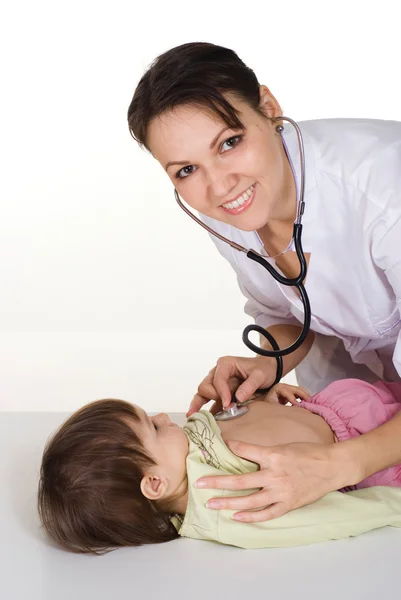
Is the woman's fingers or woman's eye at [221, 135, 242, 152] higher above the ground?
woman's eye at [221, 135, 242, 152]

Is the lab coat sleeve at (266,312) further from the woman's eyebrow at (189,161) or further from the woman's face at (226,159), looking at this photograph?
the woman's eyebrow at (189,161)

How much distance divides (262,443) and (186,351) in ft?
6.80

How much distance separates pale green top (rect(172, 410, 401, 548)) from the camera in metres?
1.67

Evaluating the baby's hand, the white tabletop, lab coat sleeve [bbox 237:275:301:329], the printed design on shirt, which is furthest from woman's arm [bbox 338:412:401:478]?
lab coat sleeve [bbox 237:275:301:329]

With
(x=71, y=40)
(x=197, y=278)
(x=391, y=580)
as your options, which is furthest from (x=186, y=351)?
(x=391, y=580)

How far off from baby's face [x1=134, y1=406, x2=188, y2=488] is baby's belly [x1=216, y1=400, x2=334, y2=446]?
0.13 m

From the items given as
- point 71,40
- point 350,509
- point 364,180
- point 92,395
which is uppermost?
point 71,40

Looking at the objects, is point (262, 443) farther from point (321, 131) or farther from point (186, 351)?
point (186, 351)

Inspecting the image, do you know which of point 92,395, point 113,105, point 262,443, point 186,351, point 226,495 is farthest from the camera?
point 113,105

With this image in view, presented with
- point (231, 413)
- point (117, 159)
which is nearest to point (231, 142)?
point (231, 413)

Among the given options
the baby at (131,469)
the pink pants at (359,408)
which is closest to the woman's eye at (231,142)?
→ the baby at (131,469)

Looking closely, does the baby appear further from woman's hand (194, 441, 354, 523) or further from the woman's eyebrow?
the woman's eyebrow

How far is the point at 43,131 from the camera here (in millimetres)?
4238

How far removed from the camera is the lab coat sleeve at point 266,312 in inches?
90.4
